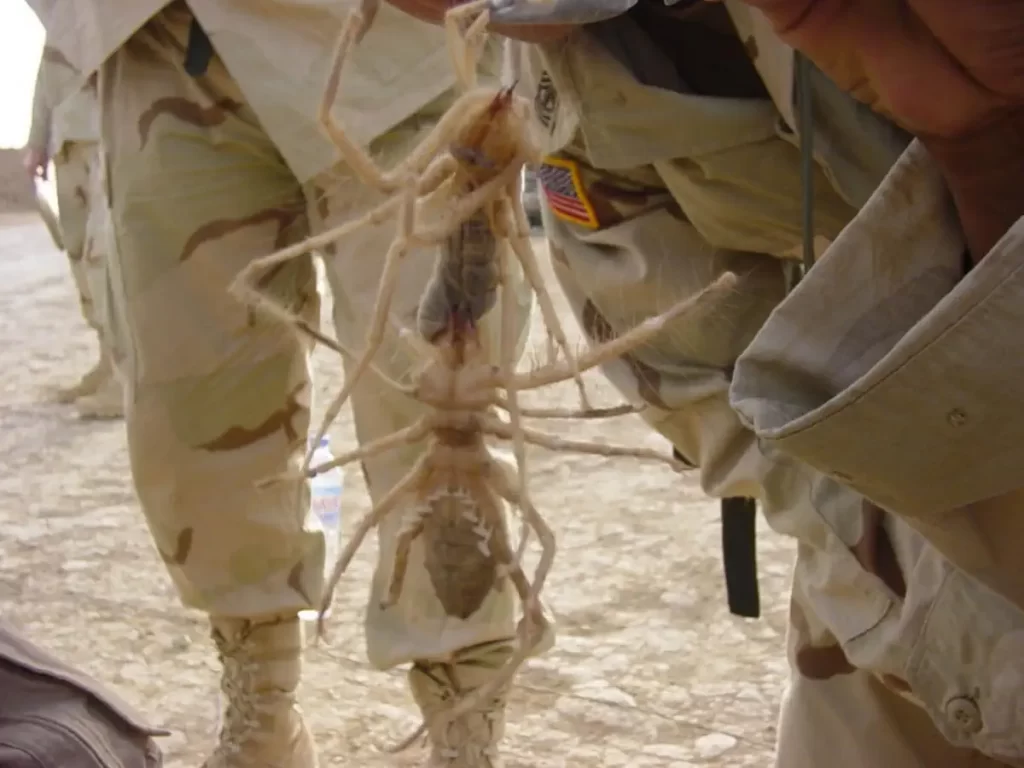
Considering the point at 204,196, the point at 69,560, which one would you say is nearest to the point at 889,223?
the point at 204,196

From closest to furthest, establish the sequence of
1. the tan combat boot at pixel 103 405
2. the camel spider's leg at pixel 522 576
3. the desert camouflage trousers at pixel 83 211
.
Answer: the camel spider's leg at pixel 522 576
the desert camouflage trousers at pixel 83 211
the tan combat boot at pixel 103 405

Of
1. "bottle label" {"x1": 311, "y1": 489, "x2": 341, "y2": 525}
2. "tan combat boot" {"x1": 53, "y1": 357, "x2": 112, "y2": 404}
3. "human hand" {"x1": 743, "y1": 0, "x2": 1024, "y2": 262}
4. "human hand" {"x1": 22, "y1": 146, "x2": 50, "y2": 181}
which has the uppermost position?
"tan combat boot" {"x1": 53, "y1": 357, "x2": 112, "y2": 404}

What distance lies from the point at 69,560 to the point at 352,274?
3.03 feet

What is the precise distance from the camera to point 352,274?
0.89m

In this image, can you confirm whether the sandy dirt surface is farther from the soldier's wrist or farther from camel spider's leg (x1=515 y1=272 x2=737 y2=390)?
the soldier's wrist

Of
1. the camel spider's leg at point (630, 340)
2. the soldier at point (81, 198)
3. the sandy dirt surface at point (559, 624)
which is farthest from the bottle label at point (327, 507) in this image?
the camel spider's leg at point (630, 340)

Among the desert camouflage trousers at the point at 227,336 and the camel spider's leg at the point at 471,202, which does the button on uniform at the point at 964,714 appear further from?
the desert camouflage trousers at the point at 227,336

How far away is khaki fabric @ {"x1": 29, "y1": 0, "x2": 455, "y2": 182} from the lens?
872mm

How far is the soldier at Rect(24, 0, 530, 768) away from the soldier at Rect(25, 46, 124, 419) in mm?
192

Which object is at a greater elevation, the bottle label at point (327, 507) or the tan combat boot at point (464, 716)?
the bottle label at point (327, 507)

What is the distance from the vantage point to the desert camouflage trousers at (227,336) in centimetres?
89

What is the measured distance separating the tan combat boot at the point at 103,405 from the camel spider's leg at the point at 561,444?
5.81ft

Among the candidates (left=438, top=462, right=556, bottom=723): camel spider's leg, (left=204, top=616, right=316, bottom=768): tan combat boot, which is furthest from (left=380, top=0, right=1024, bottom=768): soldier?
(left=204, top=616, right=316, bottom=768): tan combat boot

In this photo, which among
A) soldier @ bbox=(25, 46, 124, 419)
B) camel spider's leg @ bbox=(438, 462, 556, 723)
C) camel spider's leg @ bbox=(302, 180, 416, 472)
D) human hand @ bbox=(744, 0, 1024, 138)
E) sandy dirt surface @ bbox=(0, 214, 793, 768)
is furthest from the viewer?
soldier @ bbox=(25, 46, 124, 419)
